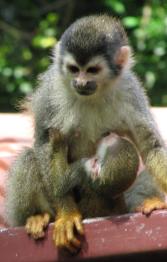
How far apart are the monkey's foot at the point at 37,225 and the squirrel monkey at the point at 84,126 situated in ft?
0.04

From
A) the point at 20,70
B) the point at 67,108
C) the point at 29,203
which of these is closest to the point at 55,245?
the point at 29,203

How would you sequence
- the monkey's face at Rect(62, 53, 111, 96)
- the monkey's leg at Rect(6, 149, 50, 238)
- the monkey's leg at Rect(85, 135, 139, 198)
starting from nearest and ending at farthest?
the monkey's leg at Rect(85, 135, 139, 198) < the monkey's face at Rect(62, 53, 111, 96) < the monkey's leg at Rect(6, 149, 50, 238)

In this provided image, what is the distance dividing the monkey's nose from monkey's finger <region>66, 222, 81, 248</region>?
737mm

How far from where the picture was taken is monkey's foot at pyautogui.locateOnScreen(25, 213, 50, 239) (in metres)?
4.11

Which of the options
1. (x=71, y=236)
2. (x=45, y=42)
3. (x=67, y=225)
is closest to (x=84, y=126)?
(x=67, y=225)

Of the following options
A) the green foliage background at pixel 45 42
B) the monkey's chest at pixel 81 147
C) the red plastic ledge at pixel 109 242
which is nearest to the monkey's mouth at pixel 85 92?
the monkey's chest at pixel 81 147

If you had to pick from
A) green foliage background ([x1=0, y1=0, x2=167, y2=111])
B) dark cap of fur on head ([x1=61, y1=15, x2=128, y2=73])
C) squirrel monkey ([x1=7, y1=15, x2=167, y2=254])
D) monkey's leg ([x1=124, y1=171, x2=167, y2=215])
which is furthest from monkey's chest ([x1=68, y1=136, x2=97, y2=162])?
green foliage background ([x1=0, y1=0, x2=167, y2=111])

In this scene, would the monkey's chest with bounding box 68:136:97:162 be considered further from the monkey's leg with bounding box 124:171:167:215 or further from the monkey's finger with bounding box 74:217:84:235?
the monkey's finger with bounding box 74:217:84:235

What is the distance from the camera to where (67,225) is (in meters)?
4.35

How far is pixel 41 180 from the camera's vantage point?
4.75 meters

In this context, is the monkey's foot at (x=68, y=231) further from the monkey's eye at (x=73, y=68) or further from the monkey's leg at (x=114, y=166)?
the monkey's eye at (x=73, y=68)

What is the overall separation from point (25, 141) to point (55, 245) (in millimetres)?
2061

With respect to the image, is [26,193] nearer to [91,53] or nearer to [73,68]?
[73,68]

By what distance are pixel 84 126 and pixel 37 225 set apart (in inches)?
29.7
